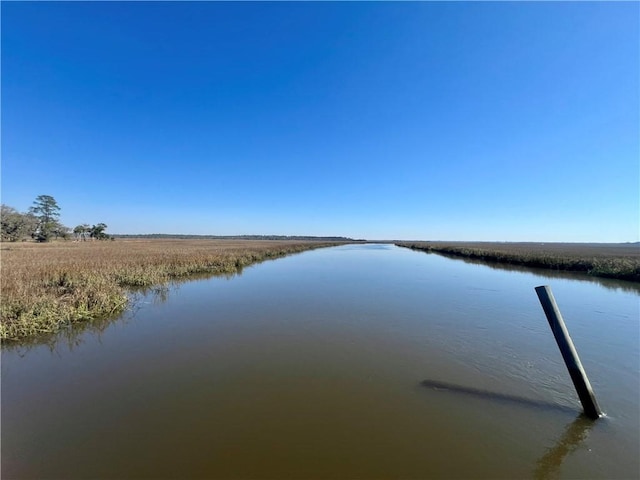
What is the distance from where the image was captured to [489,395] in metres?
4.05

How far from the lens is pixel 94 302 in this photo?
8.26 metres

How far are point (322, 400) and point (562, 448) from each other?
278 centimetres

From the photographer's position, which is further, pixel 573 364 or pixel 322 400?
pixel 322 400

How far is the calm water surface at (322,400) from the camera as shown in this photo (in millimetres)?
2852

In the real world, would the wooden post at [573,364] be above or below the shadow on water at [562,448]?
above

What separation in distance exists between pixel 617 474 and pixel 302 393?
350 centimetres

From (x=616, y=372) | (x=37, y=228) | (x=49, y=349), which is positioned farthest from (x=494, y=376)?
(x=37, y=228)

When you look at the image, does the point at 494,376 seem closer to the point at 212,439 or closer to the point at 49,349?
the point at 212,439

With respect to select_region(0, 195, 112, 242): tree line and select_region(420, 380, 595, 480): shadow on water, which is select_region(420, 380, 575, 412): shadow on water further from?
select_region(0, 195, 112, 242): tree line

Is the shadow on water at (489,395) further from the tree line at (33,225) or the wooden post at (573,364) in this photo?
the tree line at (33,225)

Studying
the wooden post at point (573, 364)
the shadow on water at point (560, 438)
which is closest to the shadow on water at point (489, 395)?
the shadow on water at point (560, 438)

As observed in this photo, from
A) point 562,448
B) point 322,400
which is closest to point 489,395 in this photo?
point 562,448

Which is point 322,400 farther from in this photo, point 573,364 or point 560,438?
point 573,364

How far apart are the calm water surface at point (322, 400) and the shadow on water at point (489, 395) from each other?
0.09ft
